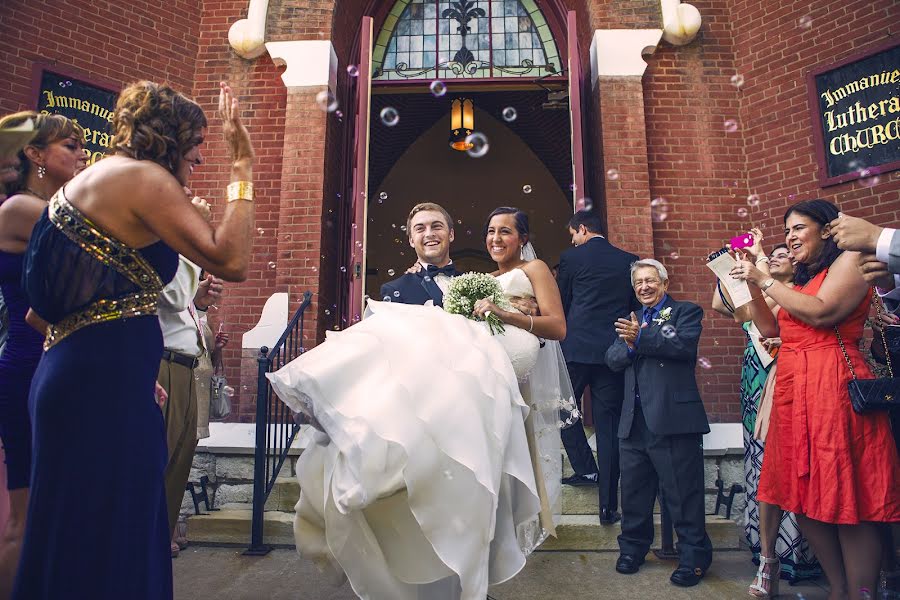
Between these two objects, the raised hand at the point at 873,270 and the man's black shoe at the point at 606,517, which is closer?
the raised hand at the point at 873,270

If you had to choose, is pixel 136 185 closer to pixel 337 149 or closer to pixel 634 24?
pixel 337 149

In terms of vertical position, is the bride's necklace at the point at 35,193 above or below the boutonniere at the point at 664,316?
above

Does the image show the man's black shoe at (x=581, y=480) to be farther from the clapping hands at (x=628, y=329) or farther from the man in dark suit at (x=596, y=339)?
the clapping hands at (x=628, y=329)

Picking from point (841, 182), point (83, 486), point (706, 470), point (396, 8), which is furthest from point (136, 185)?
point (396, 8)

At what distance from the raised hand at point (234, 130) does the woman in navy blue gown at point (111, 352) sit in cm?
11

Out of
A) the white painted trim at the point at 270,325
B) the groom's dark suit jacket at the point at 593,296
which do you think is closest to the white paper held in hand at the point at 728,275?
the groom's dark suit jacket at the point at 593,296

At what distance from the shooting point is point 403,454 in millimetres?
2232

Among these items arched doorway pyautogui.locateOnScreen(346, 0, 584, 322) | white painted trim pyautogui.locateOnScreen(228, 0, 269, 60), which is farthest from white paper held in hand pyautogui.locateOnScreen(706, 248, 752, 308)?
white painted trim pyautogui.locateOnScreen(228, 0, 269, 60)

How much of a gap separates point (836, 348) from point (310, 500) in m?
2.50

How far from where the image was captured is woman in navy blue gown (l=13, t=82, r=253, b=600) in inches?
62.7

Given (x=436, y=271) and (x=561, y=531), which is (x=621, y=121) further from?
(x=561, y=531)

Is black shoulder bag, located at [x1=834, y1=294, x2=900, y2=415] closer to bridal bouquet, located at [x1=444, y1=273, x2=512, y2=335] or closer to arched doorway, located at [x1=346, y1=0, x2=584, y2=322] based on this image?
bridal bouquet, located at [x1=444, y1=273, x2=512, y2=335]

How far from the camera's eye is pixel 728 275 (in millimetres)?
3088

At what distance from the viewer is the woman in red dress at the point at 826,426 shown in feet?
8.87
